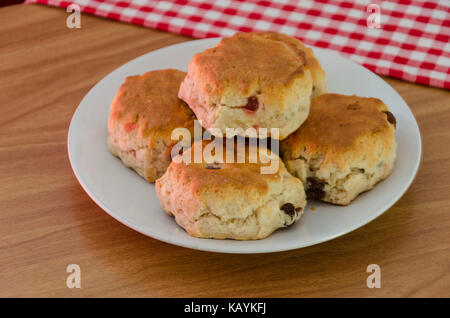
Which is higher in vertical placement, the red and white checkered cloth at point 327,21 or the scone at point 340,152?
the scone at point 340,152

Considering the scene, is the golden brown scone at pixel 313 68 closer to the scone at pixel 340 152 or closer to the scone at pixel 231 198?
the scone at pixel 340 152

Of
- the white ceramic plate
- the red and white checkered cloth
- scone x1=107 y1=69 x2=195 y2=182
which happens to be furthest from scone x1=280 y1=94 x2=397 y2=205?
the red and white checkered cloth

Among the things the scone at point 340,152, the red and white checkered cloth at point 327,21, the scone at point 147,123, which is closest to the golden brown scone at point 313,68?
the scone at point 340,152

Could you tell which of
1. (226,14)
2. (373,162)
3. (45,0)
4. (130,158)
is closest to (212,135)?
(130,158)

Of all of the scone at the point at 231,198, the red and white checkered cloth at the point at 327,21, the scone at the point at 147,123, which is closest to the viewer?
the scone at the point at 231,198

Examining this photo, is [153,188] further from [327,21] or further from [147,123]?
[327,21]

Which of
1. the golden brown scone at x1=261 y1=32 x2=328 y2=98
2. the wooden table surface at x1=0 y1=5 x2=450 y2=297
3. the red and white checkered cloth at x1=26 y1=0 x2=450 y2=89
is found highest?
the golden brown scone at x1=261 y1=32 x2=328 y2=98

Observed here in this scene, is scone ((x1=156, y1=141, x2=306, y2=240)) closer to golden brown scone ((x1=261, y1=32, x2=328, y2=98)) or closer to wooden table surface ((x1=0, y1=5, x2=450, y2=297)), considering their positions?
wooden table surface ((x1=0, y1=5, x2=450, y2=297))
